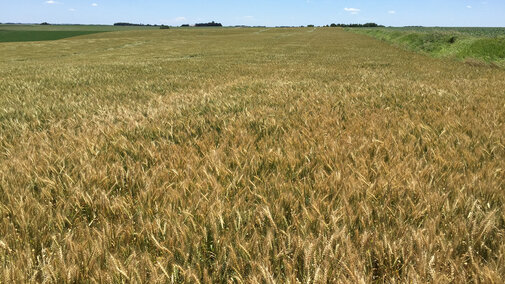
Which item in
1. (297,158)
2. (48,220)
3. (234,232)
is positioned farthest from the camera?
(297,158)

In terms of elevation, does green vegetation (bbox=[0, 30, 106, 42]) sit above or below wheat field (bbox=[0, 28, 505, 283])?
above

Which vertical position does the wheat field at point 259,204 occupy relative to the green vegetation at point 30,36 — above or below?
below

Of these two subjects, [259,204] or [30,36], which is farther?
[30,36]

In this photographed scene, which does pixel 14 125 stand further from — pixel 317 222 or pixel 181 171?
pixel 317 222

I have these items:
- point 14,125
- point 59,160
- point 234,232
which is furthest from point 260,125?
point 14,125

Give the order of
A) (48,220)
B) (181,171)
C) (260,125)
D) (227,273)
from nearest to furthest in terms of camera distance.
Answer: (227,273) < (48,220) < (181,171) < (260,125)

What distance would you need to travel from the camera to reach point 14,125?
12.2ft

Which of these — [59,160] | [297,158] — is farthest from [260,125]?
[59,160]

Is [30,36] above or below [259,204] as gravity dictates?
above

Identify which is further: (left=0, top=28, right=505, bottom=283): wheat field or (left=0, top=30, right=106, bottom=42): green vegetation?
(left=0, top=30, right=106, bottom=42): green vegetation

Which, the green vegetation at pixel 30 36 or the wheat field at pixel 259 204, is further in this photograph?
the green vegetation at pixel 30 36

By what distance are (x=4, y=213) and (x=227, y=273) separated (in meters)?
1.27

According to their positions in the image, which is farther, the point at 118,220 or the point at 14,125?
the point at 14,125

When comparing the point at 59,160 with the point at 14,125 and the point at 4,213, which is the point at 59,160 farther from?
the point at 14,125
